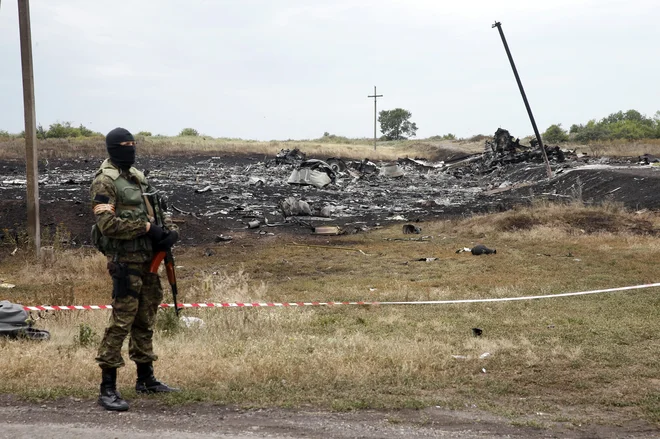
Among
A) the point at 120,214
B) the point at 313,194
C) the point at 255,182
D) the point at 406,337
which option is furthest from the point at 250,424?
the point at 255,182

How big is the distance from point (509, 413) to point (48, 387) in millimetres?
3300

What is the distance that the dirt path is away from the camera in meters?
4.11

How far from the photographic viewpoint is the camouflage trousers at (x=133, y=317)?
15.3ft

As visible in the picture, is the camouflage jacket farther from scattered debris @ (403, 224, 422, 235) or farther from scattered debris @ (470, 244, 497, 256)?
scattered debris @ (403, 224, 422, 235)

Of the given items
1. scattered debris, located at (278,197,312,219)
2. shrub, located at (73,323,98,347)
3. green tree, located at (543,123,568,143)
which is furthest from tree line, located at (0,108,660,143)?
shrub, located at (73,323,98,347)

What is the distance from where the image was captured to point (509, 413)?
15.2ft

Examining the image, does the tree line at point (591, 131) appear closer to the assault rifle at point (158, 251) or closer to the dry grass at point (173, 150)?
the dry grass at point (173, 150)

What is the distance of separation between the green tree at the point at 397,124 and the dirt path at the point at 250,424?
319 feet

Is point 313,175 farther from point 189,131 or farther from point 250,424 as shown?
point 189,131

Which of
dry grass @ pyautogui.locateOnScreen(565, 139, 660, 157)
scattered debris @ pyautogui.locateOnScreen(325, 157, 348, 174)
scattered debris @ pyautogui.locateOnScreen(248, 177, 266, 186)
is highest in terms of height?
dry grass @ pyautogui.locateOnScreen(565, 139, 660, 157)

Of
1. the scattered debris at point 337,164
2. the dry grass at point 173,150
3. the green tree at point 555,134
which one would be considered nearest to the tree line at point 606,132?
the green tree at point 555,134

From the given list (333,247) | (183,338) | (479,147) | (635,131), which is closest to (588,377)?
(183,338)

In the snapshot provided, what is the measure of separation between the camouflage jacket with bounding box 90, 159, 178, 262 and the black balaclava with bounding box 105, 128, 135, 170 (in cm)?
5

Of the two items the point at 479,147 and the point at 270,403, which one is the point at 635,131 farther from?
the point at 270,403
